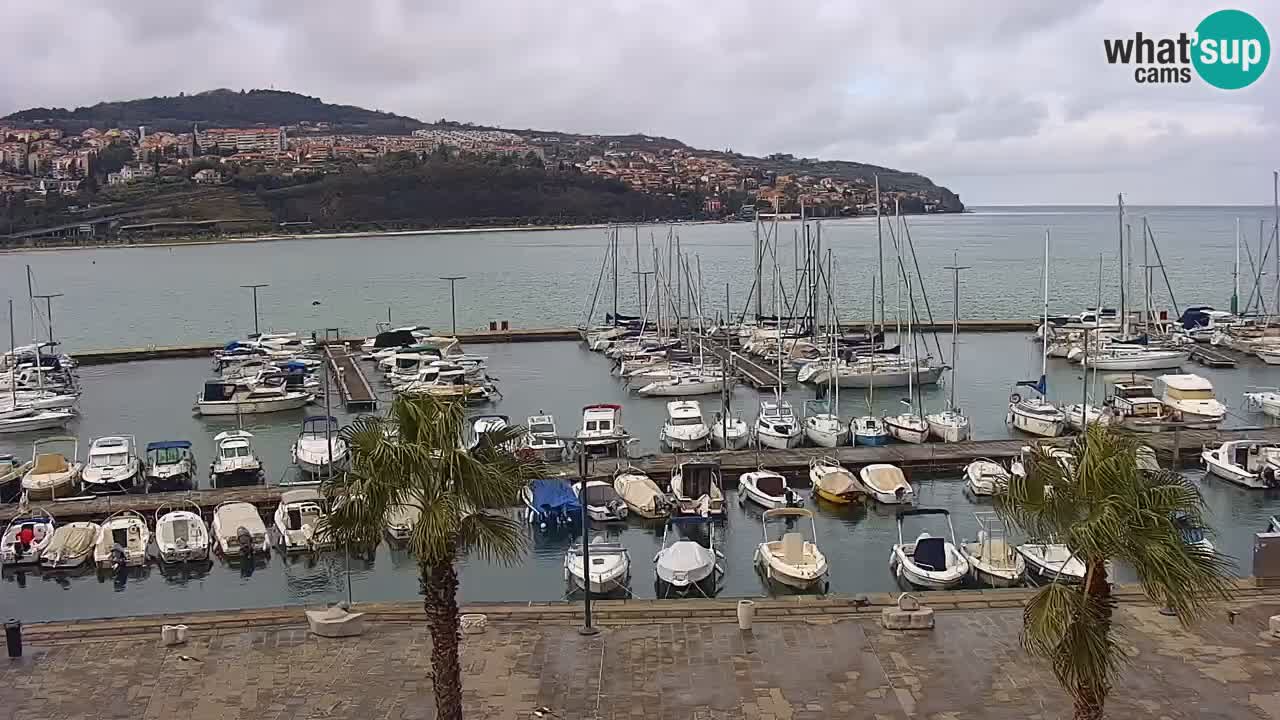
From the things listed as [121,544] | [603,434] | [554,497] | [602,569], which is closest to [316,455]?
[121,544]

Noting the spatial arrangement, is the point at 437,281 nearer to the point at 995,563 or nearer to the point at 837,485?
Result: the point at 837,485

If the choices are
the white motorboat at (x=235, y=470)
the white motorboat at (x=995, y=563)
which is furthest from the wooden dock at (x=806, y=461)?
the white motorboat at (x=995, y=563)

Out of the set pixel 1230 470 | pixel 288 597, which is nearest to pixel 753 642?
pixel 288 597

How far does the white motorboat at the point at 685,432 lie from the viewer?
2783 cm

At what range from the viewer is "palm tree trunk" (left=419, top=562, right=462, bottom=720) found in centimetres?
848

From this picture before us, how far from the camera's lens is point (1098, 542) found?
22.0ft

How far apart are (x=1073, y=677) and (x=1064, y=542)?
0.92m

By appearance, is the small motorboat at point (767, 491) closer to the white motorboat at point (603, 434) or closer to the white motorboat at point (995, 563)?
the white motorboat at point (603, 434)

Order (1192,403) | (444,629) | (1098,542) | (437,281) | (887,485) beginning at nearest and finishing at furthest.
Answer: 1. (1098,542)
2. (444,629)
3. (887,485)
4. (1192,403)
5. (437,281)

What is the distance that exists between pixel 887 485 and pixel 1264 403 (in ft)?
53.2

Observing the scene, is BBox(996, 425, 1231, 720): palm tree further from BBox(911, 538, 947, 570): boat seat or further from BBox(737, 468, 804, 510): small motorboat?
BBox(737, 468, 804, 510): small motorboat

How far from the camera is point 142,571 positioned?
19500 millimetres

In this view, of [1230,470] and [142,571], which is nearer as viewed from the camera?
[142,571]

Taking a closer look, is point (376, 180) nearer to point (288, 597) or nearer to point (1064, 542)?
point (288, 597)
